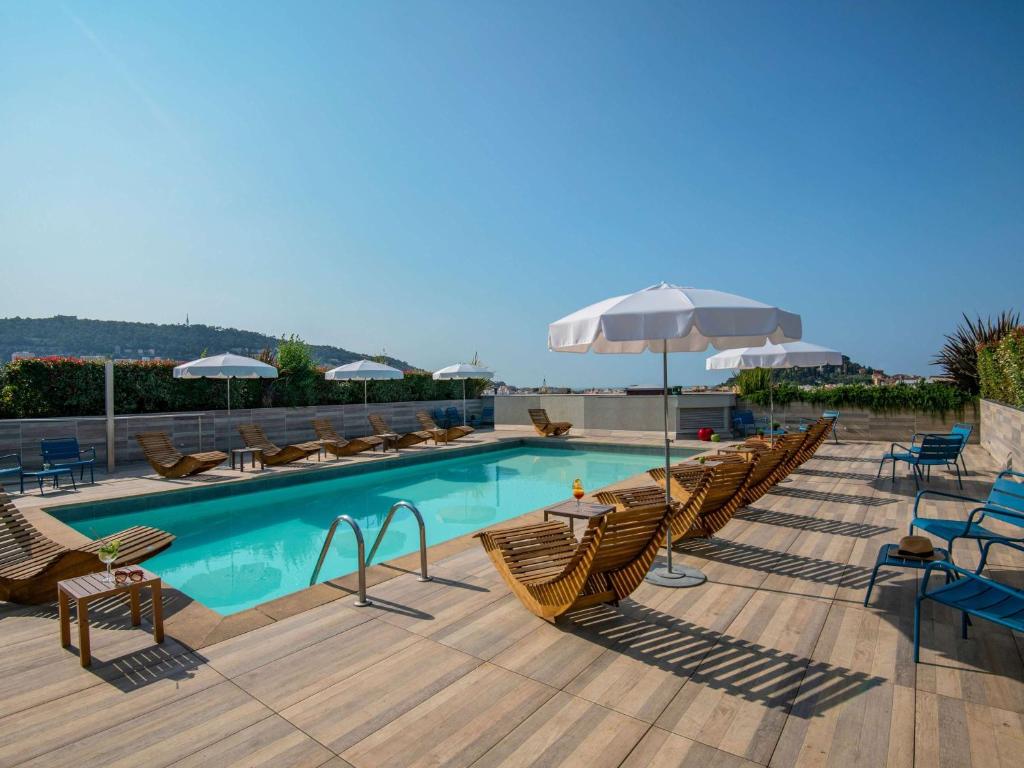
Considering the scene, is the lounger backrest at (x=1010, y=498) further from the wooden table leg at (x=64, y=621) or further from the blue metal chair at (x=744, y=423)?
the blue metal chair at (x=744, y=423)

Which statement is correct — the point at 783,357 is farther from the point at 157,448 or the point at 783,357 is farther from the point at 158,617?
the point at 157,448

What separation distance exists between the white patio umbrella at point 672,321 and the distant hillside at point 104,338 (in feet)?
83.1

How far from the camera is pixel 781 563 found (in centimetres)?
452

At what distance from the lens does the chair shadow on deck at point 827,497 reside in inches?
266

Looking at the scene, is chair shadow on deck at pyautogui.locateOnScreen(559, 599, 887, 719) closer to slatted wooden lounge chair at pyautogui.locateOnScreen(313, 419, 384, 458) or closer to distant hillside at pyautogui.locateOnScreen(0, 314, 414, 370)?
slatted wooden lounge chair at pyautogui.locateOnScreen(313, 419, 384, 458)

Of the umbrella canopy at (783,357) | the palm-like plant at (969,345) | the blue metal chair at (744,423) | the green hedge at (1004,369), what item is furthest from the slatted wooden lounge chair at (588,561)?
the palm-like plant at (969,345)

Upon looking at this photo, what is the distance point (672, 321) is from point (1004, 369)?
10.1m

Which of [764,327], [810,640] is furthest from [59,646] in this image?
[764,327]

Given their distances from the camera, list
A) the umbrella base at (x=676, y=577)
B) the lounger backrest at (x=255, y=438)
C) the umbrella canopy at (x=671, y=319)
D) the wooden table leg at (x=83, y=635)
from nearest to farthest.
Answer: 1. the wooden table leg at (x=83, y=635)
2. the umbrella canopy at (x=671, y=319)
3. the umbrella base at (x=676, y=577)
4. the lounger backrest at (x=255, y=438)

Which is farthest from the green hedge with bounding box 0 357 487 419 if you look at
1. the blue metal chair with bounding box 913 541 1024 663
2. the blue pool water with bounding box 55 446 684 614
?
the blue metal chair with bounding box 913 541 1024 663

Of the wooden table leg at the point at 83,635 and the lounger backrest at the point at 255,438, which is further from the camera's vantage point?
the lounger backrest at the point at 255,438

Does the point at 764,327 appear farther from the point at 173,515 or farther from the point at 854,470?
the point at 173,515

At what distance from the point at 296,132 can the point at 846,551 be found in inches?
527

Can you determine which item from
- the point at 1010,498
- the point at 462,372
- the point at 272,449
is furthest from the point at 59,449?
the point at 1010,498
